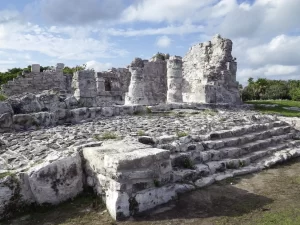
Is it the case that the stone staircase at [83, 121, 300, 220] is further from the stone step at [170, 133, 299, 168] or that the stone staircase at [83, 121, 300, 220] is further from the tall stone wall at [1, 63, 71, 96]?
the tall stone wall at [1, 63, 71, 96]

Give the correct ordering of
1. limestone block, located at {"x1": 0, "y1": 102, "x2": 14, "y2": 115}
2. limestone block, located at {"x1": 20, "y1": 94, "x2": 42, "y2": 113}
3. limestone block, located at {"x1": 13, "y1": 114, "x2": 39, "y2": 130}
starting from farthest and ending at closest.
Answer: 1. limestone block, located at {"x1": 20, "y1": 94, "x2": 42, "y2": 113}
2. limestone block, located at {"x1": 13, "y1": 114, "x2": 39, "y2": 130}
3. limestone block, located at {"x1": 0, "y1": 102, "x2": 14, "y2": 115}

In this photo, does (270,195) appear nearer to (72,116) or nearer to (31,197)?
(31,197)

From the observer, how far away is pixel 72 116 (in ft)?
26.7

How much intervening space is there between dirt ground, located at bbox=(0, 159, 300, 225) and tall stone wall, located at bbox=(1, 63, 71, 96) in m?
17.2

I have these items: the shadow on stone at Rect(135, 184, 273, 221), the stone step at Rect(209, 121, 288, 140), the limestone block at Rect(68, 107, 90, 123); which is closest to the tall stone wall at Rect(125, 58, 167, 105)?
the limestone block at Rect(68, 107, 90, 123)

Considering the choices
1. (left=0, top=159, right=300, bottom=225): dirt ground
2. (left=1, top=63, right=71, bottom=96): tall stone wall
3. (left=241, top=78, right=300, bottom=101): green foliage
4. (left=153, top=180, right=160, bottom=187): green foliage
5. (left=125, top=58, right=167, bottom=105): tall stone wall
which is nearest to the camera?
(left=0, top=159, right=300, bottom=225): dirt ground

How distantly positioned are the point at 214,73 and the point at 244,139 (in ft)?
37.7

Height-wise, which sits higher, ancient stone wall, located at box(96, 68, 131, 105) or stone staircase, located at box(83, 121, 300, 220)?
ancient stone wall, located at box(96, 68, 131, 105)

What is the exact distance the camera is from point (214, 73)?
58.1ft

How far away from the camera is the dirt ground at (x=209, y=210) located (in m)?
3.60

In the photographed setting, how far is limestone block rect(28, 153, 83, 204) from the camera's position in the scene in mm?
3883

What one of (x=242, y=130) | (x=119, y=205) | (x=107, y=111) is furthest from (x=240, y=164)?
(x=107, y=111)

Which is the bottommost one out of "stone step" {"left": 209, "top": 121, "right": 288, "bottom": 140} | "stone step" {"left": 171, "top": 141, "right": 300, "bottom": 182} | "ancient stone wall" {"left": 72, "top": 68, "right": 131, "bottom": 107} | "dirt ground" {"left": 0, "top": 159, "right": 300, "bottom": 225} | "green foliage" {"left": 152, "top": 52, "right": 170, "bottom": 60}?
"dirt ground" {"left": 0, "top": 159, "right": 300, "bottom": 225}

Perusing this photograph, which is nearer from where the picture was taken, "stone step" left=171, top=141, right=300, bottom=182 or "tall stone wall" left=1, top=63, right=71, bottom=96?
"stone step" left=171, top=141, right=300, bottom=182
